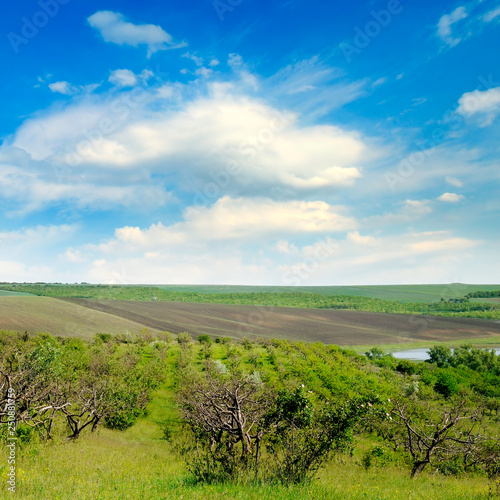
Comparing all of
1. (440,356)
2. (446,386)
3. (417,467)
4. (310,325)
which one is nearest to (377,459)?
(417,467)

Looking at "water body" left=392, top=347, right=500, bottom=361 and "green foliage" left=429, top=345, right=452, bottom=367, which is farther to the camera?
"water body" left=392, top=347, right=500, bottom=361

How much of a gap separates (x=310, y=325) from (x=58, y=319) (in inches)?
3321

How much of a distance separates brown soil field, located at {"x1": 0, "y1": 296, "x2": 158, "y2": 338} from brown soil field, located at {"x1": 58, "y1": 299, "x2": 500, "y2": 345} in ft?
13.7

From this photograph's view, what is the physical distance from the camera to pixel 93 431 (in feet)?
97.4

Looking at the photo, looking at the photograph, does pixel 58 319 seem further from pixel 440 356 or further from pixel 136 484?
pixel 136 484

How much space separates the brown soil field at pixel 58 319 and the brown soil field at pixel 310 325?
164 inches

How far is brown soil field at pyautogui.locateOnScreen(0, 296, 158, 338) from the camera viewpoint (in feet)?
308

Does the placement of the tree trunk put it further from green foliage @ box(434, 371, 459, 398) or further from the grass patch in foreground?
green foliage @ box(434, 371, 459, 398)

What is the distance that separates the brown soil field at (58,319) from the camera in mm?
93875

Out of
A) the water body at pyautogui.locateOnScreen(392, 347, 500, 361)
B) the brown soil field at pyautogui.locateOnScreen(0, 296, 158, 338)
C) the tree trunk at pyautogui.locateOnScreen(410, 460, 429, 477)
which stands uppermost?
the tree trunk at pyautogui.locateOnScreen(410, 460, 429, 477)

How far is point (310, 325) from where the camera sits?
134 meters

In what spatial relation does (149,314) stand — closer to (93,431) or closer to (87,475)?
(93,431)

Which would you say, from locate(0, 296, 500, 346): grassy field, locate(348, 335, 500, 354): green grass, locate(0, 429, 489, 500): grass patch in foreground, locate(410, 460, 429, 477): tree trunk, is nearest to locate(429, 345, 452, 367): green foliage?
locate(348, 335, 500, 354): green grass

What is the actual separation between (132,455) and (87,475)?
830 cm
